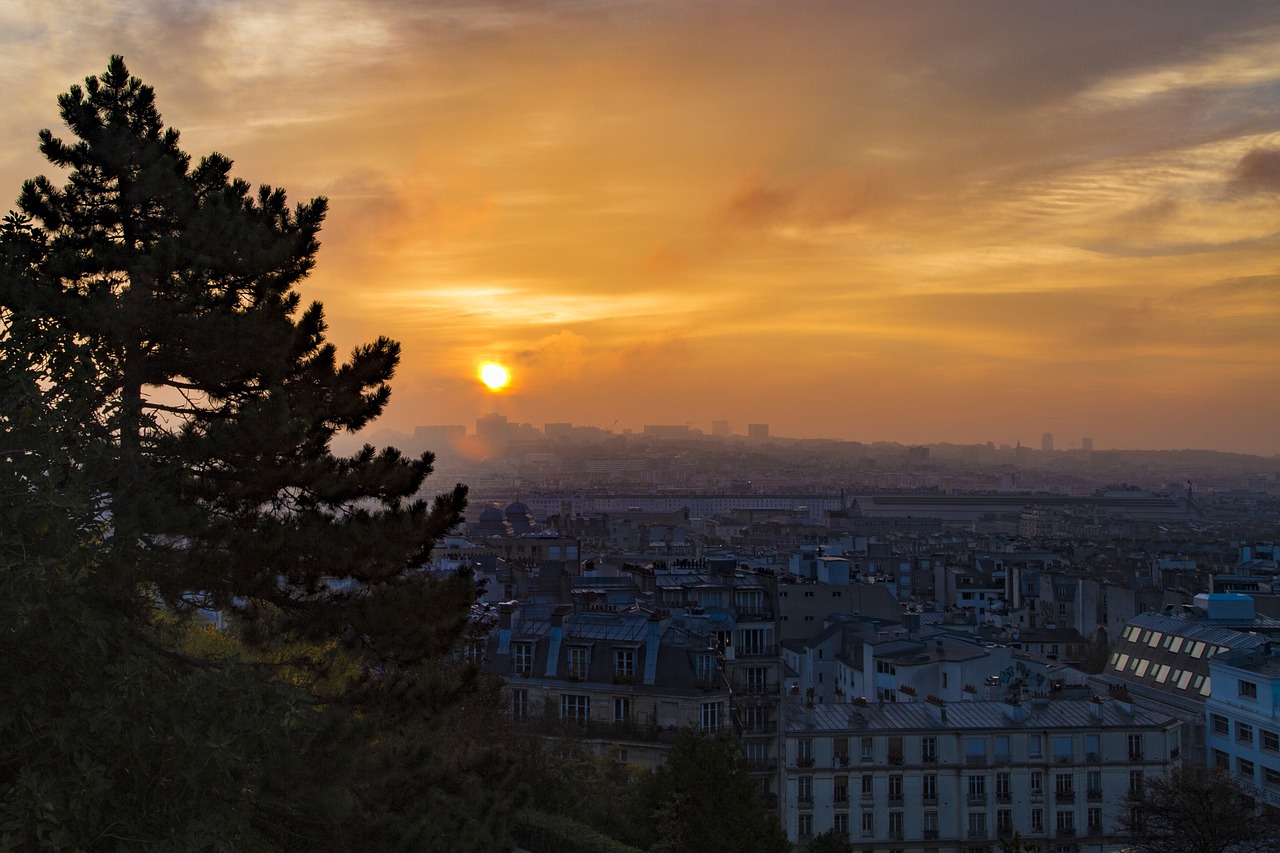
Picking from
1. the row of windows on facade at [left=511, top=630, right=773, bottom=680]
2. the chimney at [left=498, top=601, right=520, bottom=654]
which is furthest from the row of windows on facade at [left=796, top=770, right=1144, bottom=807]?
the chimney at [left=498, top=601, right=520, bottom=654]

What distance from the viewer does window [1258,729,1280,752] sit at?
2580 centimetres

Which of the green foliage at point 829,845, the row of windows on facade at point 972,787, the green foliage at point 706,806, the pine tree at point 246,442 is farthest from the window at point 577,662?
the pine tree at point 246,442

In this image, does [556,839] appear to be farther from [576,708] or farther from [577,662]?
[577,662]

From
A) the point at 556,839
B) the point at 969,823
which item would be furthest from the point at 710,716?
the point at 556,839

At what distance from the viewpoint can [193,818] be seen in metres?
7.01

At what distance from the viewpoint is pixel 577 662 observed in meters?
23.5

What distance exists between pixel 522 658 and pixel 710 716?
13.2 feet

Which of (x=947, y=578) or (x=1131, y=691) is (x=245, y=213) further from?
(x=947, y=578)

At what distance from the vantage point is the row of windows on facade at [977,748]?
78.0ft

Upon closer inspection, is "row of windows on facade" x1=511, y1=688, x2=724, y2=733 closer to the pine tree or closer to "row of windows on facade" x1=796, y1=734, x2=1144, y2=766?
"row of windows on facade" x1=796, y1=734, x2=1144, y2=766

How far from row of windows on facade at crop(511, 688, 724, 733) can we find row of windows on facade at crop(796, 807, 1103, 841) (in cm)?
301

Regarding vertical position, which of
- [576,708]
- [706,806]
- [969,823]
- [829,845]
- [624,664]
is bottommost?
[969,823]

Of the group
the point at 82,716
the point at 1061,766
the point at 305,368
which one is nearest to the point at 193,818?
the point at 82,716

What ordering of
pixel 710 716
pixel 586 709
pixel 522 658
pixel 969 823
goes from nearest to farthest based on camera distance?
pixel 710 716
pixel 586 709
pixel 969 823
pixel 522 658
